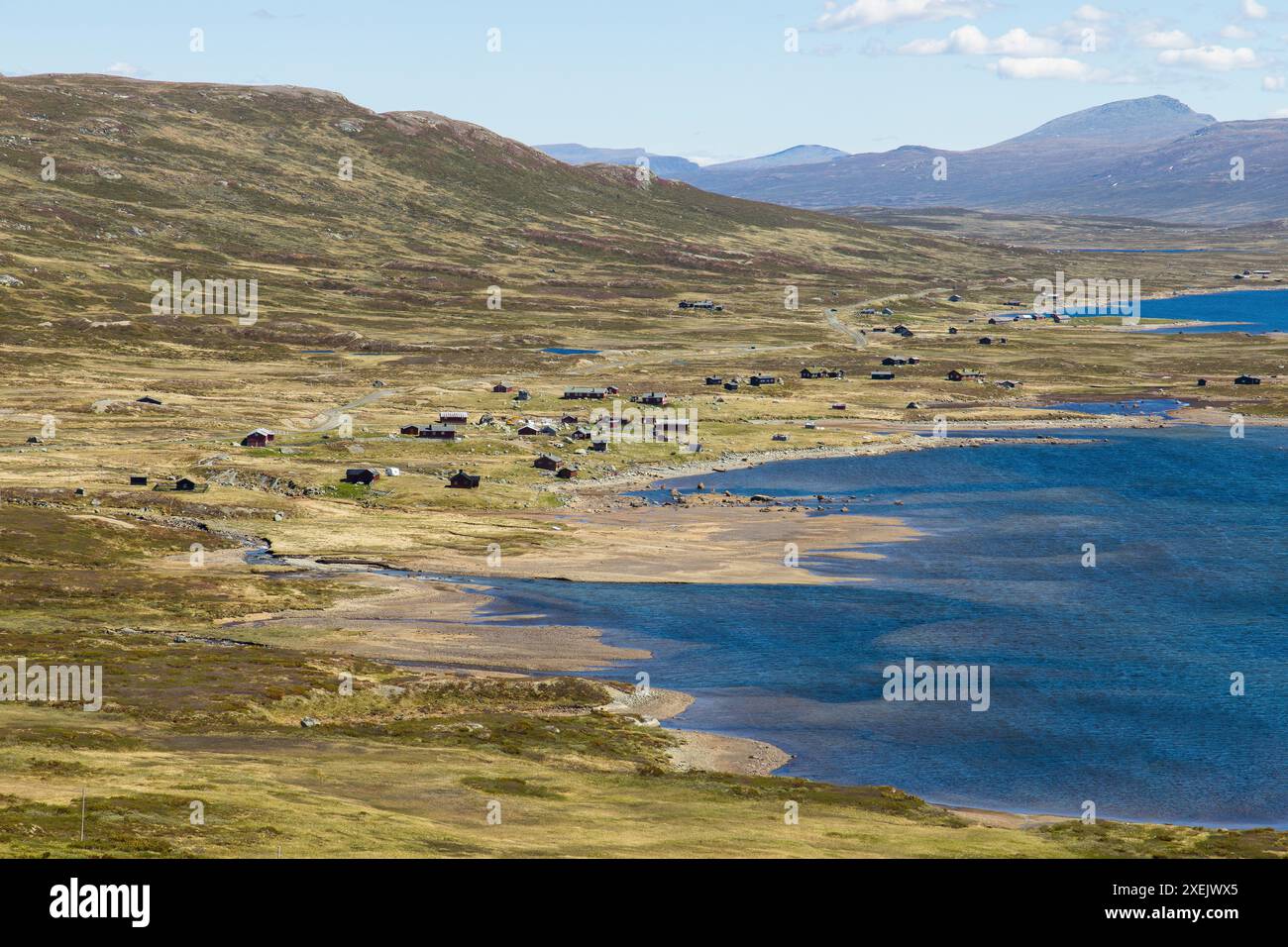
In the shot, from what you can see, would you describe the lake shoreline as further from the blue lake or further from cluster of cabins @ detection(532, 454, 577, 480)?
cluster of cabins @ detection(532, 454, 577, 480)

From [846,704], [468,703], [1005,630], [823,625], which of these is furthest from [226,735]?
[1005,630]

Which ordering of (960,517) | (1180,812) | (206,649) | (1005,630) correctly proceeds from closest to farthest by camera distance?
(1180,812)
(206,649)
(1005,630)
(960,517)

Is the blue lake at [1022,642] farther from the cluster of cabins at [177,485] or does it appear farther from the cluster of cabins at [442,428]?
the cluster of cabins at [177,485]

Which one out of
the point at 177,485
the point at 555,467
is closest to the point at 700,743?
the point at 177,485

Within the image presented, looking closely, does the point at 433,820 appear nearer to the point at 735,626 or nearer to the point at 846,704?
the point at 846,704

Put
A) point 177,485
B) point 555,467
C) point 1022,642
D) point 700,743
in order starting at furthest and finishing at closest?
point 555,467, point 177,485, point 1022,642, point 700,743

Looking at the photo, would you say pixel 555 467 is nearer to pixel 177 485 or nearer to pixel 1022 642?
pixel 177 485

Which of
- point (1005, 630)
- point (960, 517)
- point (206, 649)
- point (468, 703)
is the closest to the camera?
point (468, 703)

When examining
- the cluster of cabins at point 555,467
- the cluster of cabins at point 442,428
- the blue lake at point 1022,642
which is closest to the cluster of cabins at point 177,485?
the cluster of cabins at point 442,428
